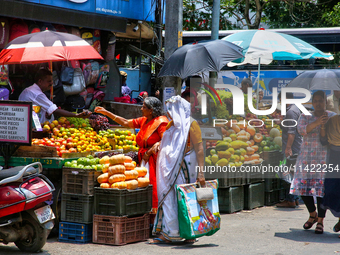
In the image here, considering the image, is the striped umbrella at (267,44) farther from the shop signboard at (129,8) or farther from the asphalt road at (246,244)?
the asphalt road at (246,244)

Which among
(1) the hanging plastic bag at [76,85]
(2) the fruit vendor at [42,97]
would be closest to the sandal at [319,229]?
(2) the fruit vendor at [42,97]

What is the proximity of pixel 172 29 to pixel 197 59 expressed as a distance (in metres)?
0.73

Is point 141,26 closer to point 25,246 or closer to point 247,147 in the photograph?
point 247,147

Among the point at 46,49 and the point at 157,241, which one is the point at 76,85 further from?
the point at 157,241

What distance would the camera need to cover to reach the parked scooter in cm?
530

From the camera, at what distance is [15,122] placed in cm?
602

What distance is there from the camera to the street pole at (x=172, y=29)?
8352 mm

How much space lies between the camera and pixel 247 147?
917cm

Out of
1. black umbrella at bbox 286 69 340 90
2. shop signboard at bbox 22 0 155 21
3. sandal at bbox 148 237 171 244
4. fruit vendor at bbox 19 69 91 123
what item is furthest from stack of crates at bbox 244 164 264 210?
shop signboard at bbox 22 0 155 21

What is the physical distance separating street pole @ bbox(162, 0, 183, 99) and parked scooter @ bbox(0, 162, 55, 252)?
346 cm

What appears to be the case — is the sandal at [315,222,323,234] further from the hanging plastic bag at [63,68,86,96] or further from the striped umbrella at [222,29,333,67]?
A: the hanging plastic bag at [63,68,86,96]

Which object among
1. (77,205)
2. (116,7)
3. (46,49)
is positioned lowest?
(77,205)

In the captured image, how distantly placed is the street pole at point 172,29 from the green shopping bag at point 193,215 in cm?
291

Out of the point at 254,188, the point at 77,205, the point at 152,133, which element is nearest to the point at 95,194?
the point at 77,205
